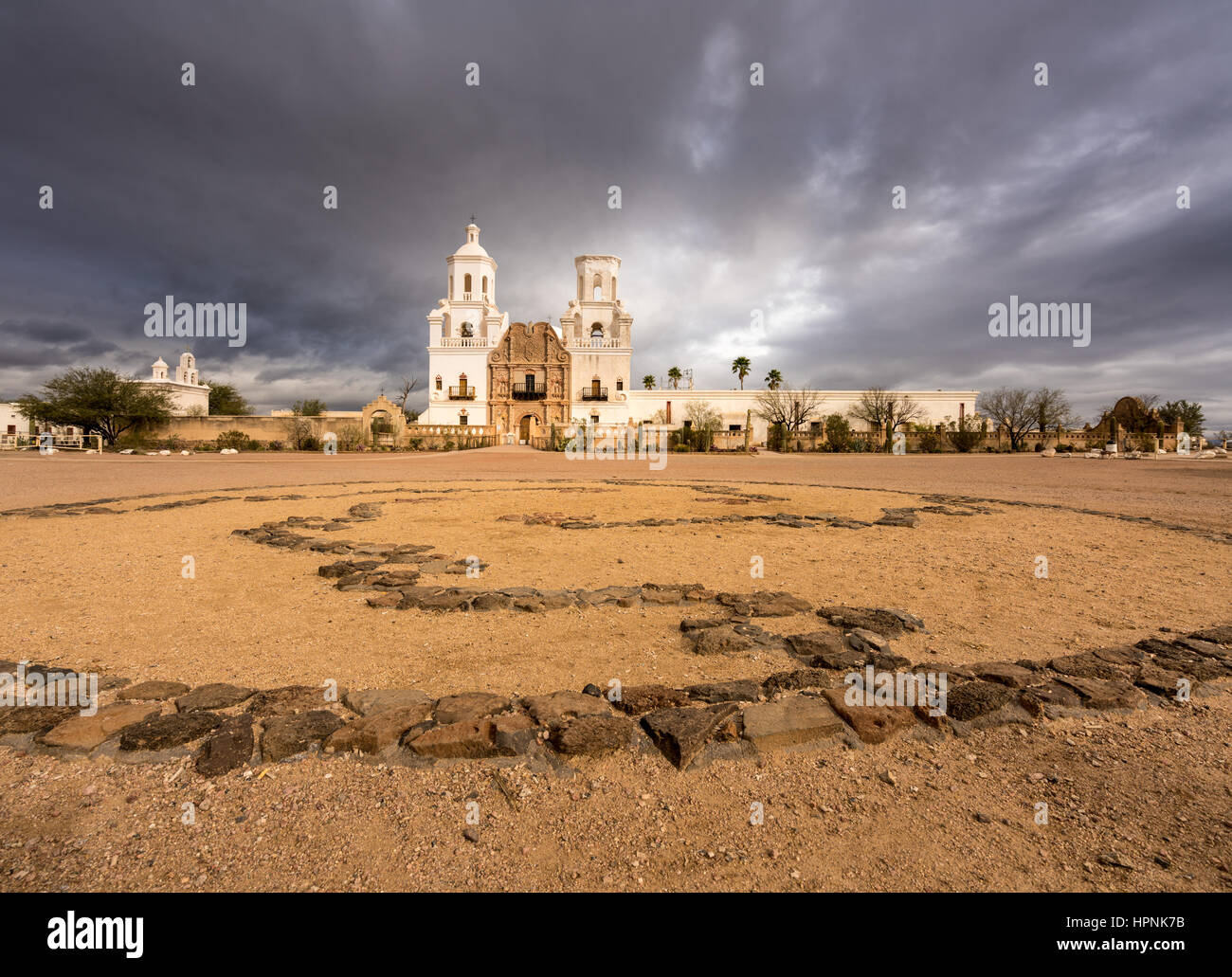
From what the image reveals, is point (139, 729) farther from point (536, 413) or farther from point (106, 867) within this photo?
point (536, 413)

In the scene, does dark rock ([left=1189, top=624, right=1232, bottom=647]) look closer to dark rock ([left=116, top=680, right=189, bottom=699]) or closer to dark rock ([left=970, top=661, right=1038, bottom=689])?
dark rock ([left=970, top=661, right=1038, bottom=689])

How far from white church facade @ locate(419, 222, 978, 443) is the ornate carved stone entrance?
10 cm

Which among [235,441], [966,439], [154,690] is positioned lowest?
[154,690]

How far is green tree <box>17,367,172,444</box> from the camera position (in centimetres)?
4422

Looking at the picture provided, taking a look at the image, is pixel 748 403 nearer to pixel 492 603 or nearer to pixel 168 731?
pixel 492 603

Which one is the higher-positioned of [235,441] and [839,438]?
[839,438]

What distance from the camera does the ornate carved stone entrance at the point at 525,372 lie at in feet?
190

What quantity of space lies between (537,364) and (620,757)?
5812 cm

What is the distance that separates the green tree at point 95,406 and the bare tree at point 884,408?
7021 cm

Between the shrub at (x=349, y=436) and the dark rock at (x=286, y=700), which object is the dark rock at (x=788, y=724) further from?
the shrub at (x=349, y=436)

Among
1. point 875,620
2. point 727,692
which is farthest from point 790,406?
point 727,692

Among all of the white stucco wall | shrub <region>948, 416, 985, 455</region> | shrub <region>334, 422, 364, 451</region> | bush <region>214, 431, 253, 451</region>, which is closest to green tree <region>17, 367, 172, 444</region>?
bush <region>214, 431, 253, 451</region>

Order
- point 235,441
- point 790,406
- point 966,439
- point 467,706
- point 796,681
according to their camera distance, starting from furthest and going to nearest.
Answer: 1. point 790,406
2. point 966,439
3. point 235,441
4. point 796,681
5. point 467,706

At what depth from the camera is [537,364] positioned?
58.4 meters
